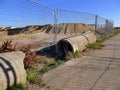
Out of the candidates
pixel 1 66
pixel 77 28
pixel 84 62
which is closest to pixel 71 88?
pixel 1 66

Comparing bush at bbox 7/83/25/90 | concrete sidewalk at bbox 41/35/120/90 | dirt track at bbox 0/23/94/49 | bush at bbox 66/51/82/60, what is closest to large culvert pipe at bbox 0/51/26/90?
bush at bbox 7/83/25/90

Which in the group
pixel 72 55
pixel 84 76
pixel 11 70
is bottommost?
pixel 84 76

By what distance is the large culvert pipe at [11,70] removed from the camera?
20.7 ft

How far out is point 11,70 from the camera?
658 cm

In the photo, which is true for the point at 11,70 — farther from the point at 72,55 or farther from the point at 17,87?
the point at 72,55

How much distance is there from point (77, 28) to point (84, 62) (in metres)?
44.1

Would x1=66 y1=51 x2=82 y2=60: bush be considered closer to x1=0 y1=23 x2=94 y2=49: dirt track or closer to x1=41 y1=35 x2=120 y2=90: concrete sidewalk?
x1=41 y1=35 x2=120 y2=90: concrete sidewalk

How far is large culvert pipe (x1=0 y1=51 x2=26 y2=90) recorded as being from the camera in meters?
6.29

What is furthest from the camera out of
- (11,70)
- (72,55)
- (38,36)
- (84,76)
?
(38,36)

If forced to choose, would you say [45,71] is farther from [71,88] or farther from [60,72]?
[71,88]

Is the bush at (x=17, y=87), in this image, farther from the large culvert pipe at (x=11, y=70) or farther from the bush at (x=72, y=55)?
the bush at (x=72, y=55)

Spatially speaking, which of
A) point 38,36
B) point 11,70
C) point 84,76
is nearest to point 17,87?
point 11,70

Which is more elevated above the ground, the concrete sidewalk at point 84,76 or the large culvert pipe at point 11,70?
the large culvert pipe at point 11,70

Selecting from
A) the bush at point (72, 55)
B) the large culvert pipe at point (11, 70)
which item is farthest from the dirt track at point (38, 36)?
the large culvert pipe at point (11, 70)
